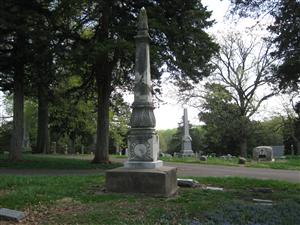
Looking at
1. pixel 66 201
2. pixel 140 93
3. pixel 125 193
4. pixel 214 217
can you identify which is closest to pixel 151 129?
pixel 140 93

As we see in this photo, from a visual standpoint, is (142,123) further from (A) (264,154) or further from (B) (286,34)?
(A) (264,154)

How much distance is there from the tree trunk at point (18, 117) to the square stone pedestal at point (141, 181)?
1365 cm

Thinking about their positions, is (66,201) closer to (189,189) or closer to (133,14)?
(189,189)

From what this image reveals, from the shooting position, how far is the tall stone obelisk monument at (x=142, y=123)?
12.6 metres

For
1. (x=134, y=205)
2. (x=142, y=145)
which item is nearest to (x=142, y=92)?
(x=142, y=145)

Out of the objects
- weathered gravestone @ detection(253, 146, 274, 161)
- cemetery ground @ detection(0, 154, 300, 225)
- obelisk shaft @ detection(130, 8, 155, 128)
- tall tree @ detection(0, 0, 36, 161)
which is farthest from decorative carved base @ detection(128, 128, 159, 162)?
weathered gravestone @ detection(253, 146, 274, 161)

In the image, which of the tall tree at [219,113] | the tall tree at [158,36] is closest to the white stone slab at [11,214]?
the tall tree at [158,36]

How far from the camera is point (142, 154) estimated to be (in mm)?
12570

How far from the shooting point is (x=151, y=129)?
1277 centimetres

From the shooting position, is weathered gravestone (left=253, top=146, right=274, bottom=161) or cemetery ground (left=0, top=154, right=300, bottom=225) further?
weathered gravestone (left=253, top=146, right=274, bottom=161)

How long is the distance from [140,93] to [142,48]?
50.9 inches

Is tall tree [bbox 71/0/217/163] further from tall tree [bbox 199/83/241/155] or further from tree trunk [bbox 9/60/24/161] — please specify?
Result: tall tree [bbox 199/83/241/155]

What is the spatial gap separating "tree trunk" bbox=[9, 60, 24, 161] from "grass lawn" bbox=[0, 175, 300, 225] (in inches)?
455

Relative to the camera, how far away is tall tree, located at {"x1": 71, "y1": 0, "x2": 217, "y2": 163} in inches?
840
